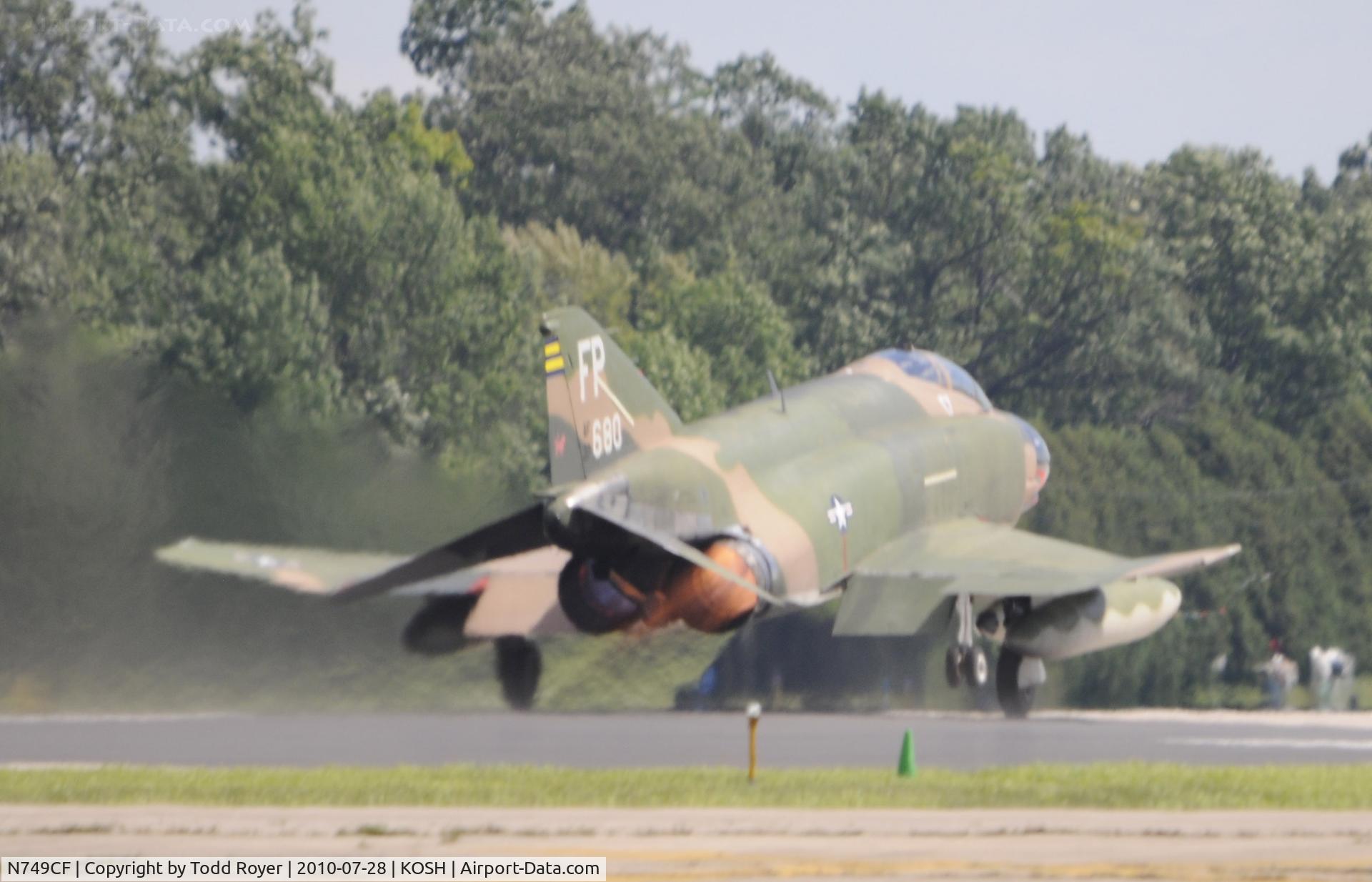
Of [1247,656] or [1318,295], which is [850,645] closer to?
[1247,656]

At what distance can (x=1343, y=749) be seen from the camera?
26.8 metres

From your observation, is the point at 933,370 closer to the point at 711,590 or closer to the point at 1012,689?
the point at 1012,689

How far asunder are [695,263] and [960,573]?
49955 millimetres

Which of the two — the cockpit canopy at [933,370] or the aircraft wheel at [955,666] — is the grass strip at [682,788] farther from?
the cockpit canopy at [933,370]

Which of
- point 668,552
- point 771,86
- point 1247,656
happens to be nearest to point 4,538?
point 668,552

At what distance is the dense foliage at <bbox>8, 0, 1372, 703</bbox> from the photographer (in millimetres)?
46312

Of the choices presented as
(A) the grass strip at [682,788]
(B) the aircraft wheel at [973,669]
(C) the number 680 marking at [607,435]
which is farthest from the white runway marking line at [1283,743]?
(C) the number 680 marking at [607,435]

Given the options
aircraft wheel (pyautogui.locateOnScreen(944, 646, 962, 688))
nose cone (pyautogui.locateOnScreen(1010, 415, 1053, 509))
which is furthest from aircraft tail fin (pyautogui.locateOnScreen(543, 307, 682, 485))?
nose cone (pyautogui.locateOnScreen(1010, 415, 1053, 509))

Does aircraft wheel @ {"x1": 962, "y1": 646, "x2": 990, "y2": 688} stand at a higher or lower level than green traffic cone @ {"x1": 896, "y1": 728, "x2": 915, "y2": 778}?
higher

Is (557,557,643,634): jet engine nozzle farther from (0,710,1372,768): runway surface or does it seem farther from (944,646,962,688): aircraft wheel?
(944,646,962,688): aircraft wheel

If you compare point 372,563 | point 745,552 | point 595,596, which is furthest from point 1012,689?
point 372,563

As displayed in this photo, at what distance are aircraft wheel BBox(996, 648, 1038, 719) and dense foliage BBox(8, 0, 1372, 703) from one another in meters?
8.66

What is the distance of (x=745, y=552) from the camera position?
99.4 feet

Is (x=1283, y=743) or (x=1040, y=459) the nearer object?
(x=1283, y=743)
